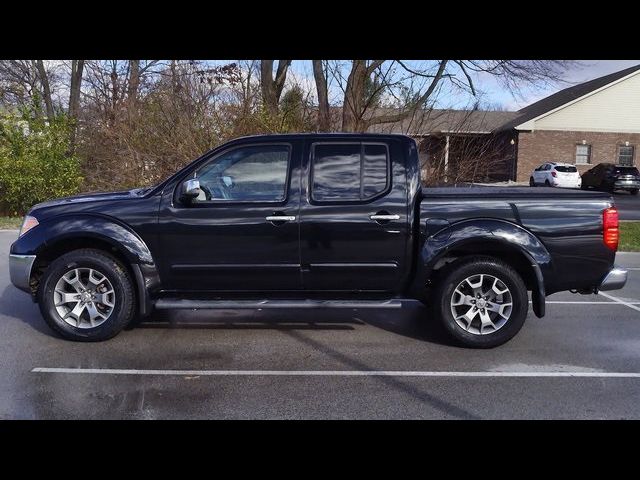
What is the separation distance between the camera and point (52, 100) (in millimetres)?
32406

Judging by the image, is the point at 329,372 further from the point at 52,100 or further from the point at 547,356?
the point at 52,100

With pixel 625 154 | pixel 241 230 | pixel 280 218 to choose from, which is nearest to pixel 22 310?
pixel 241 230

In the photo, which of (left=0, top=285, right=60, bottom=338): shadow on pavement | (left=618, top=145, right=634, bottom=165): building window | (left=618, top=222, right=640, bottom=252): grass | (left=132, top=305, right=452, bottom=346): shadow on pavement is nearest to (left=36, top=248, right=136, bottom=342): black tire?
(left=0, top=285, right=60, bottom=338): shadow on pavement

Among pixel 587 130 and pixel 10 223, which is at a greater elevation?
pixel 587 130

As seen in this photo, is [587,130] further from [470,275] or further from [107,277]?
[107,277]

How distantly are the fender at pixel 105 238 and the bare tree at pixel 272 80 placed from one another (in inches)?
437

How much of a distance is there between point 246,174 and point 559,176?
2735 cm

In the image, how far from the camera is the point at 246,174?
5.39 meters

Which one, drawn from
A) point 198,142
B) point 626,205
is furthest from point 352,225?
point 626,205

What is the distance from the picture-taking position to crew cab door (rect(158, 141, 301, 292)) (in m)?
5.22

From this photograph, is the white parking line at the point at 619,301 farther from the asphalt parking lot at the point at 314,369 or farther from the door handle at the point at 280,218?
the door handle at the point at 280,218

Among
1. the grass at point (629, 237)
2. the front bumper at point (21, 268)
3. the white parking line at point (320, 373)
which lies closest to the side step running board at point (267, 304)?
the white parking line at point (320, 373)

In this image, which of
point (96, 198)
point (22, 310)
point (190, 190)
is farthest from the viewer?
point (22, 310)

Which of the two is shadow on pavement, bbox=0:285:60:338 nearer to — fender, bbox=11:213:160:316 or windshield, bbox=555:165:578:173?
fender, bbox=11:213:160:316
